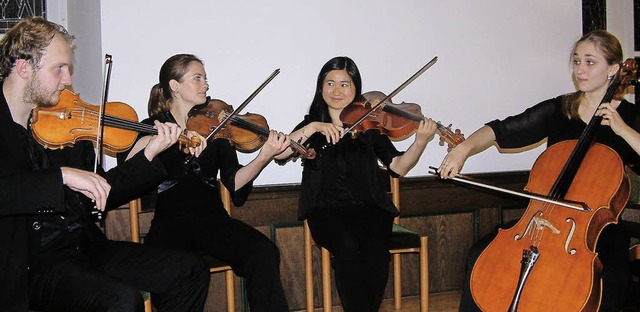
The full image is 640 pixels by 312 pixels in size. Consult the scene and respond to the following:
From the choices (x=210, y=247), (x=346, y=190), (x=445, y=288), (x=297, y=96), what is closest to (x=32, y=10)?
(x=297, y=96)

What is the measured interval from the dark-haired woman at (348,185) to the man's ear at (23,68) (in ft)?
3.82

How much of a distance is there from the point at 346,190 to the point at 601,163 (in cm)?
111

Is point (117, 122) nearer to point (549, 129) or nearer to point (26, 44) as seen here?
point (26, 44)

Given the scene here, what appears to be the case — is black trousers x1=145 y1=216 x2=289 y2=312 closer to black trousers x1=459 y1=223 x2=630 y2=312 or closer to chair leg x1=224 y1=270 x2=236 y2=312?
chair leg x1=224 y1=270 x2=236 y2=312

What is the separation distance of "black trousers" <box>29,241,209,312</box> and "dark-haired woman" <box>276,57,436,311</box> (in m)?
0.61

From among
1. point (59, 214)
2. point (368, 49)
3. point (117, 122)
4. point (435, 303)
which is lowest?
point (435, 303)

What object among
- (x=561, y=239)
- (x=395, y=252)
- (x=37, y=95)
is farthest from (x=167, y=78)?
(x=561, y=239)

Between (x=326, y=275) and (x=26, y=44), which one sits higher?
(x=26, y=44)

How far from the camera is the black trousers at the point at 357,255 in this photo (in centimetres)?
265

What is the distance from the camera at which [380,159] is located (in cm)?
309

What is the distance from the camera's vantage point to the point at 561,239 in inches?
83.8

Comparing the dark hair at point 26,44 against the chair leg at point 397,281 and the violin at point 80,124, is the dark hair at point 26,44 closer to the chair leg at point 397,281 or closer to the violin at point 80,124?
the violin at point 80,124

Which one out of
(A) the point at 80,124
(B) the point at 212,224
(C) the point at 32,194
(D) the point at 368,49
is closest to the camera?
→ (C) the point at 32,194

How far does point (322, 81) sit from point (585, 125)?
115 centimetres
